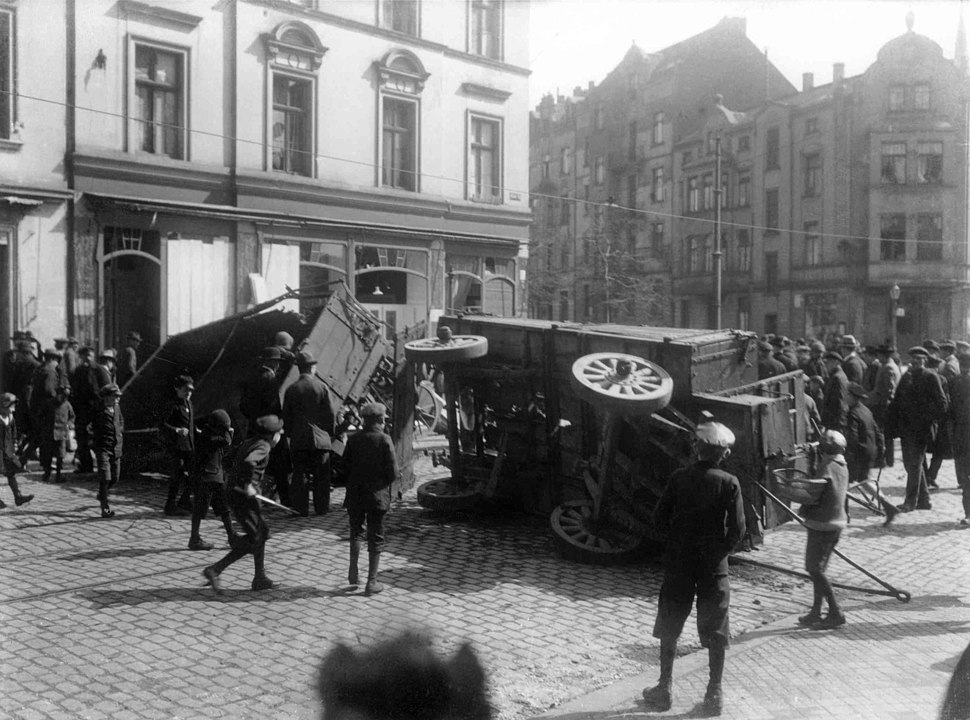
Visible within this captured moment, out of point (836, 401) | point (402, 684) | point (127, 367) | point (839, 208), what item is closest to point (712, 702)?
point (402, 684)

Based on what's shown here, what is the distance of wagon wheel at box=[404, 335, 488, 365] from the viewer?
944cm

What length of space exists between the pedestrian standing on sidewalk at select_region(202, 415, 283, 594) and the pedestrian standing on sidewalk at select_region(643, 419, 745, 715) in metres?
3.40

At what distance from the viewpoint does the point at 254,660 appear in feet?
19.4

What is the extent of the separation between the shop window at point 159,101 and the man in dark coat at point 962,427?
1489cm

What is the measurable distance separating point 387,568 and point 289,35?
15.3 meters

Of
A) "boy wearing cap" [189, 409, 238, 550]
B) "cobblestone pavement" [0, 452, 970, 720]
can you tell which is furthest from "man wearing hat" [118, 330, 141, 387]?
"boy wearing cap" [189, 409, 238, 550]

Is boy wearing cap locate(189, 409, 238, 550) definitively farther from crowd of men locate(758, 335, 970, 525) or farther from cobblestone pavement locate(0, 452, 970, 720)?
crowd of men locate(758, 335, 970, 525)

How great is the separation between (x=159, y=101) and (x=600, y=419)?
13.4 m

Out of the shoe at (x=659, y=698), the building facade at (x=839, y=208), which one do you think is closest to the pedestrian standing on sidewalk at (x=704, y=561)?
the shoe at (x=659, y=698)

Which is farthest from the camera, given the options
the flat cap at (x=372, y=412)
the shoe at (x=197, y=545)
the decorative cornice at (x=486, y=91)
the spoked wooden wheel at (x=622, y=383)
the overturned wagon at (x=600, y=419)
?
the decorative cornice at (x=486, y=91)

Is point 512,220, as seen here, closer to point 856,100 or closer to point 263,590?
point 263,590

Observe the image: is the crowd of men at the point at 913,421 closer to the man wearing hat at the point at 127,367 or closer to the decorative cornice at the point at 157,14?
the man wearing hat at the point at 127,367

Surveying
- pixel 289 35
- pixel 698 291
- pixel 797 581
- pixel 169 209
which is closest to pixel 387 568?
pixel 797 581

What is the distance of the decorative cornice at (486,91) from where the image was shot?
2400cm
